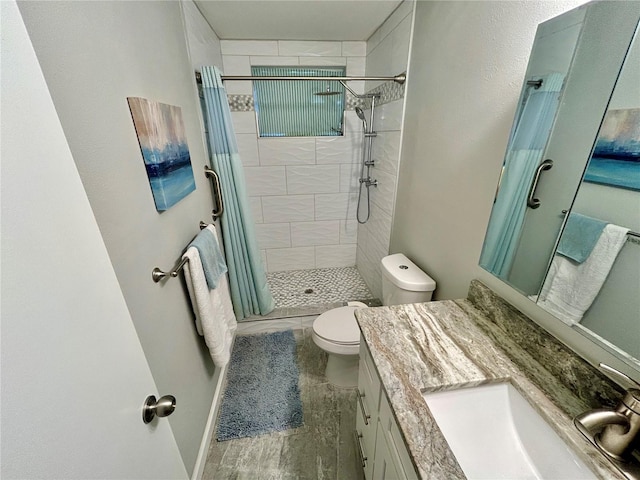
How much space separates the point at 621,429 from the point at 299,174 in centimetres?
255

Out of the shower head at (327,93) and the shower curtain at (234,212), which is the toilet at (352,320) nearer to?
the shower curtain at (234,212)

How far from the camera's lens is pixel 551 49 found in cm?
82

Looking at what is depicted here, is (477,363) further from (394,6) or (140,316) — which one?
(394,6)

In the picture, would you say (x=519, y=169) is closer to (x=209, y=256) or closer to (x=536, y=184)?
(x=536, y=184)

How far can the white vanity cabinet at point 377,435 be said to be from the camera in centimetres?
76

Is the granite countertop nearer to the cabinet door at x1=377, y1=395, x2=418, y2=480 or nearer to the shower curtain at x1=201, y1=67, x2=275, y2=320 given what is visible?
the cabinet door at x1=377, y1=395, x2=418, y2=480

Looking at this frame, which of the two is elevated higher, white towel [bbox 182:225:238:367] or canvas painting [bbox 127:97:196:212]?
canvas painting [bbox 127:97:196:212]

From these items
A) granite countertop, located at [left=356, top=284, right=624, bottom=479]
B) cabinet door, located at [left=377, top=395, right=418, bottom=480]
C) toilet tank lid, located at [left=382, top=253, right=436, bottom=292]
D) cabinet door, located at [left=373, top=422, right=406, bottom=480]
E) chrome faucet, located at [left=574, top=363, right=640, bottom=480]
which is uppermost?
chrome faucet, located at [left=574, top=363, right=640, bottom=480]

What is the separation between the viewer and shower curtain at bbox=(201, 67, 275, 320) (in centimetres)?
178

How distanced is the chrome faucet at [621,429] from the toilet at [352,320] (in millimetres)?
842

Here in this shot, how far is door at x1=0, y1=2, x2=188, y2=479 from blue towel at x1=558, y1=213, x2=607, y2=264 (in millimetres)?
1197

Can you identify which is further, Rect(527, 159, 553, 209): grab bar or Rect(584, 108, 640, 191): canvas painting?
Rect(527, 159, 553, 209): grab bar

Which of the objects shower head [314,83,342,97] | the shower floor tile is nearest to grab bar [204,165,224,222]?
the shower floor tile

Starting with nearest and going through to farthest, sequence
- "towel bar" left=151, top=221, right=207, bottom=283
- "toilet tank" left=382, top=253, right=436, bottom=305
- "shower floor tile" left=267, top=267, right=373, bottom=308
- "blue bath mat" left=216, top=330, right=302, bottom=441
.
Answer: "towel bar" left=151, top=221, right=207, bottom=283, "toilet tank" left=382, top=253, right=436, bottom=305, "blue bath mat" left=216, top=330, right=302, bottom=441, "shower floor tile" left=267, top=267, right=373, bottom=308
